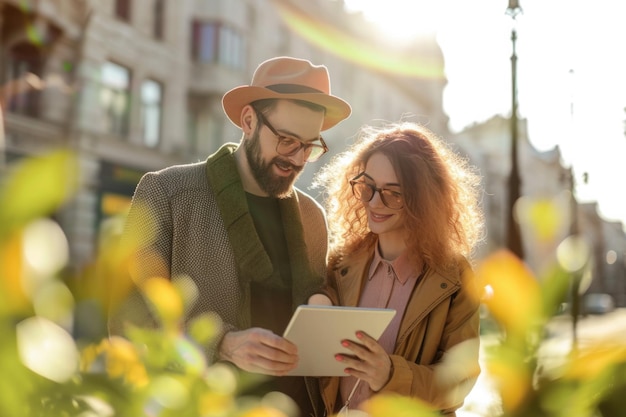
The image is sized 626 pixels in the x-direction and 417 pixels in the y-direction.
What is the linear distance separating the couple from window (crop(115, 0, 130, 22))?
17.5 meters

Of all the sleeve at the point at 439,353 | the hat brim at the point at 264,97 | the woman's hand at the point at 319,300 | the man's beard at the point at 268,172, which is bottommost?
the sleeve at the point at 439,353

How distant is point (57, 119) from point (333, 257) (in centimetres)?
1518

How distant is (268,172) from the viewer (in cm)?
316

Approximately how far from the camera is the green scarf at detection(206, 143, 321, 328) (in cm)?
300

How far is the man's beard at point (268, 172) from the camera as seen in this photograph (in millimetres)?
3148

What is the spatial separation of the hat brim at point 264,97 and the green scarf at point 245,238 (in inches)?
10.2

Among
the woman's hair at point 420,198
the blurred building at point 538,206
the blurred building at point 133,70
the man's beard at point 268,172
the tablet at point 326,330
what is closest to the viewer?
the blurred building at point 538,206

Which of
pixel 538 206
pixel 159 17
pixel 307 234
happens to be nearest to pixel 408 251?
pixel 307 234

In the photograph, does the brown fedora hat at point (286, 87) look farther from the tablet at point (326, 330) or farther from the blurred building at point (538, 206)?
the tablet at point (326, 330)

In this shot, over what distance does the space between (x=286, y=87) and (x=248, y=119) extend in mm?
221

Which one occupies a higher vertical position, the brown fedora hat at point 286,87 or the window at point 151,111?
the window at point 151,111

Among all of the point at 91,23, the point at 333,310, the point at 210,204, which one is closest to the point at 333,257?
the point at 210,204

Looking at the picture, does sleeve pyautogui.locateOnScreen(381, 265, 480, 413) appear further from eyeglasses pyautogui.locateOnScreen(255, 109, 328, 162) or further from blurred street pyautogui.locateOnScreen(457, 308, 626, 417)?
blurred street pyautogui.locateOnScreen(457, 308, 626, 417)

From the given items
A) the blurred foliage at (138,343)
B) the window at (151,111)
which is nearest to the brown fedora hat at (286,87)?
the blurred foliage at (138,343)
